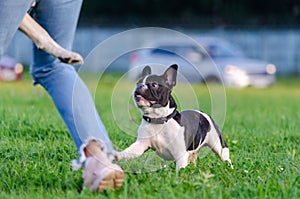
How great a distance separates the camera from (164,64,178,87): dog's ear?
3.50m

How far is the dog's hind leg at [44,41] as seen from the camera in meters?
3.71

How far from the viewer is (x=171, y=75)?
3500 mm

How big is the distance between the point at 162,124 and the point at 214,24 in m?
26.5

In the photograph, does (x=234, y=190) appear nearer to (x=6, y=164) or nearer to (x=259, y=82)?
(x=6, y=164)

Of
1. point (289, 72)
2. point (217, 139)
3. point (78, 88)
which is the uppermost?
point (78, 88)

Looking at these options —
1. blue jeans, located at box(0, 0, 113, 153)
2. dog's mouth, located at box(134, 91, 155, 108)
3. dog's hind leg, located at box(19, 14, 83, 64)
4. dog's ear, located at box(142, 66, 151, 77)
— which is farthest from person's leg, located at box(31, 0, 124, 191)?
dog's ear, located at box(142, 66, 151, 77)

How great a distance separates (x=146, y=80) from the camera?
3461 millimetres

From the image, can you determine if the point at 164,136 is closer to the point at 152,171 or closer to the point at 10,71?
the point at 152,171

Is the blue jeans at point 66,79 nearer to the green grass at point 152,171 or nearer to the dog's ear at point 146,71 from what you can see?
the green grass at point 152,171

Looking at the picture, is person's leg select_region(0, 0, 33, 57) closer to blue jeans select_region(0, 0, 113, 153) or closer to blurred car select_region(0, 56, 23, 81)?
blue jeans select_region(0, 0, 113, 153)

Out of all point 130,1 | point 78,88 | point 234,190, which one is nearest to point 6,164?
point 78,88

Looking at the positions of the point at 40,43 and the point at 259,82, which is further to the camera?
the point at 259,82

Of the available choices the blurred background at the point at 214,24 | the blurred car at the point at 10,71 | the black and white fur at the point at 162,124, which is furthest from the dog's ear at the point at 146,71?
the blurred background at the point at 214,24

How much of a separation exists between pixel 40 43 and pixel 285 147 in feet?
6.55
